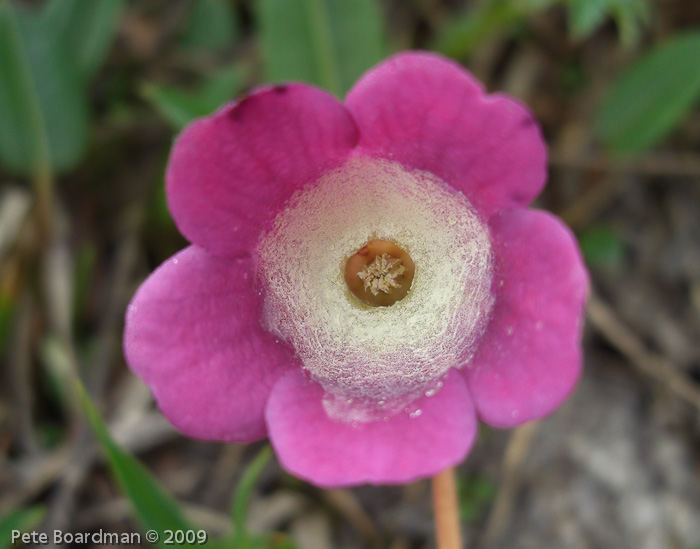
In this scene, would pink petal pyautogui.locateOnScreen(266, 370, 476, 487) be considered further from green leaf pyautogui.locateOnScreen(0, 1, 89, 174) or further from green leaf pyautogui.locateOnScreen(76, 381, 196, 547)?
green leaf pyautogui.locateOnScreen(0, 1, 89, 174)

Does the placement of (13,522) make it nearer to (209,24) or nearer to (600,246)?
(209,24)

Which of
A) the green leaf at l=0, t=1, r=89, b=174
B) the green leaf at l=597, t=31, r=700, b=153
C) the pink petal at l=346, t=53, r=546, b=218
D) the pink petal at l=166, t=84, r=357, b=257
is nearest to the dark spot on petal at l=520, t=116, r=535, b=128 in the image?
the pink petal at l=346, t=53, r=546, b=218

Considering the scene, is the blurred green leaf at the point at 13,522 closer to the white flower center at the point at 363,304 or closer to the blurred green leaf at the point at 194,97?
the white flower center at the point at 363,304

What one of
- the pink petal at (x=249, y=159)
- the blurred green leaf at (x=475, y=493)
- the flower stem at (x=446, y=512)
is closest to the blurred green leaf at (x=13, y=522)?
the pink petal at (x=249, y=159)

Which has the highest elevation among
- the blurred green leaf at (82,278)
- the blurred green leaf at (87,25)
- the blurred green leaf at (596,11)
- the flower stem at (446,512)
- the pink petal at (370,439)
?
the blurred green leaf at (87,25)

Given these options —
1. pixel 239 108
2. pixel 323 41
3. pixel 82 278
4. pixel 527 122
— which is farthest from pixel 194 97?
pixel 527 122

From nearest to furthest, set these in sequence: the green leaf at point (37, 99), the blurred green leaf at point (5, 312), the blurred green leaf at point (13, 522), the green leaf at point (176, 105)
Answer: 1. the blurred green leaf at point (13, 522)
2. the green leaf at point (176, 105)
3. the blurred green leaf at point (5, 312)
4. the green leaf at point (37, 99)
